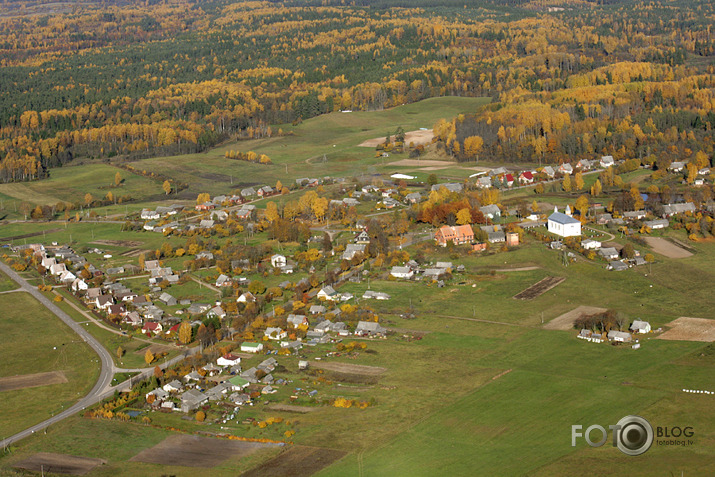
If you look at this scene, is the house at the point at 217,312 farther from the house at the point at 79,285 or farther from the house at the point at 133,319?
the house at the point at 79,285

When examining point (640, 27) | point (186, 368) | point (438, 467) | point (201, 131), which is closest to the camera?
point (438, 467)

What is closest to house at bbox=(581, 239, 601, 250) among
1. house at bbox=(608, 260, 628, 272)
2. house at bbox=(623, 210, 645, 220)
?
house at bbox=(608, 260, 628, 272)

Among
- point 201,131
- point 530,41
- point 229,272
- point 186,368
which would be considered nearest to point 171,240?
point 229,272

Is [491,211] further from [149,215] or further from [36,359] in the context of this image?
[36,359]

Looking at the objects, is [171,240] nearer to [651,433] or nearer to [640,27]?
[651,433]

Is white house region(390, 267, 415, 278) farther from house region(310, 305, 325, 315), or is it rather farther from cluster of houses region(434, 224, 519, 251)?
house region(310, 305, 325, 315)

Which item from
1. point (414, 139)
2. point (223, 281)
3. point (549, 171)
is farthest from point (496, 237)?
point (414, 139)
